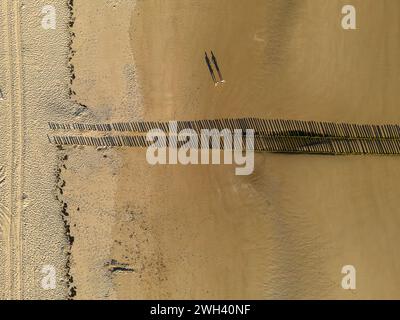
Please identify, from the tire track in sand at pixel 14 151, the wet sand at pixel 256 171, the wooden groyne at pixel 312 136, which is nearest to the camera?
the wet sand at pixel 256 171

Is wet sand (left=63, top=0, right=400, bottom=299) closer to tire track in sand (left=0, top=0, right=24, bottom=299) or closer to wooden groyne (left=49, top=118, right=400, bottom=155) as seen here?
wooden groyne (left=49, top=118, right=400, bottom=155)

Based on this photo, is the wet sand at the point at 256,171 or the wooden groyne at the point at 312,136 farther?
the wooden groyne at the point at 312,136

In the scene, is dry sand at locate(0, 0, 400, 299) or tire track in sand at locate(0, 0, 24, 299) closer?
dry sand at locate(0, 0, 400, 299)

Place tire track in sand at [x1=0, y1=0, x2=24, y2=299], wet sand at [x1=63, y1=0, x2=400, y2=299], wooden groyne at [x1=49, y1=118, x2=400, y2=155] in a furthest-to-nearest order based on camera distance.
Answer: tire track in sand at [x1=0, y1=0, x2=24, y2=299]
wooden groyne at [x1=49, y1=118, x2=400, y2=155]
wet sand at [x1=63, y1=0, x2=400, y2=299]

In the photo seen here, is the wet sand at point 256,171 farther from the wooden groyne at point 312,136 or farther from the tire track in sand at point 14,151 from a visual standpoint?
the tire track in sand at point 14,151

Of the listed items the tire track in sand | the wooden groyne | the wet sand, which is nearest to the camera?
the wet sand

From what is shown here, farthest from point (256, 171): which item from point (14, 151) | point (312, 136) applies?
point (14, 151)

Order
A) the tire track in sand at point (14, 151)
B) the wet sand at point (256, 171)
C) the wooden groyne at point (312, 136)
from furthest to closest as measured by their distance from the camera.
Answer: the tire track in sand at point (14, 151), the wooden groyne at point (312, 136), the wet sand at point (256, 171)

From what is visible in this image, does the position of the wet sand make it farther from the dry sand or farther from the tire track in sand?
the tire track in sand

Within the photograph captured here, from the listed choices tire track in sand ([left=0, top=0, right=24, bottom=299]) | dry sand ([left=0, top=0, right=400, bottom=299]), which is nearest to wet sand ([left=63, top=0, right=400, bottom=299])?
dry sand ([left=0, top=0, right=400, bottom=299])

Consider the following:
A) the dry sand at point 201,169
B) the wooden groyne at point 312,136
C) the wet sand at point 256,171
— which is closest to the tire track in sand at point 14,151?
the dry sand at point 201,169

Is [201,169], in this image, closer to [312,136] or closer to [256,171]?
[256,171]
